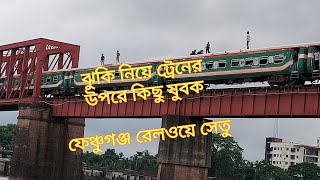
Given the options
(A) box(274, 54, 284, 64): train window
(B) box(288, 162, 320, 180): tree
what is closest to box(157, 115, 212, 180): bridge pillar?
(A) box(274, 54, 284, 64): train window

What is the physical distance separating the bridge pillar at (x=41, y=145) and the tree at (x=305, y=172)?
8886cm

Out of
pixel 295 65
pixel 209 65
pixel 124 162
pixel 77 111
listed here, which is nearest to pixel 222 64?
pixel 209 65

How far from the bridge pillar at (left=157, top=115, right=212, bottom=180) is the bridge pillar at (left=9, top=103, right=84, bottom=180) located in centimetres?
2152

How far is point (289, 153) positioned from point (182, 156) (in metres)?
139

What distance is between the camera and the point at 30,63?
63406mm

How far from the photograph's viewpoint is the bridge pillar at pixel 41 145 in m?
56.8

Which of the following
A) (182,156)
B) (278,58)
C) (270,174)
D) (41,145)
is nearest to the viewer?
(278,58)

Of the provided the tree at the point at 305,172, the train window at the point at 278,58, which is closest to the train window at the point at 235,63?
the train window at the point at 278,58

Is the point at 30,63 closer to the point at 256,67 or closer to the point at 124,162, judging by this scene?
the point at 256,67

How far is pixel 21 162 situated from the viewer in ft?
186

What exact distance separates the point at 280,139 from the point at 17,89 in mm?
137212

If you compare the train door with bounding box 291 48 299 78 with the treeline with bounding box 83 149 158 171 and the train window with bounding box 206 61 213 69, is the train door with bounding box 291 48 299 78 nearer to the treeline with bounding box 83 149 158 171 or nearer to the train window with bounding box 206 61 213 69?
the train window with bounding box 206 61 213 69

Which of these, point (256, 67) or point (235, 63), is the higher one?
point (235, 63)

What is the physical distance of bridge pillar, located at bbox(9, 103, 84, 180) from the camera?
56781 mm
